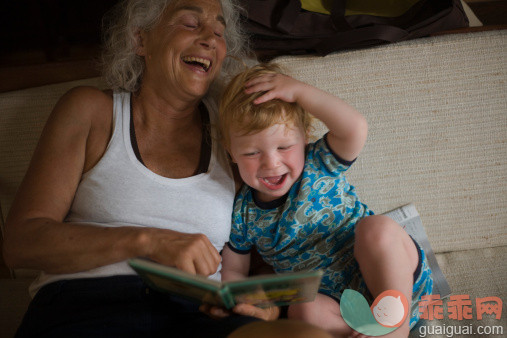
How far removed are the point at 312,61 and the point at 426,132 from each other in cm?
48

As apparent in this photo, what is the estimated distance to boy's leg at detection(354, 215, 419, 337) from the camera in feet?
3.97

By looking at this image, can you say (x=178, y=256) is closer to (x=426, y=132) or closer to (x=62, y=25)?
(x=426, y=132)

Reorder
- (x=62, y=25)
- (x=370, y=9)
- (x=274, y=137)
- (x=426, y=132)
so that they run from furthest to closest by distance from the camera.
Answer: (x=62, y=25)
(x=370, y=9)
(x=426, y=132)
(x=274, y=137)

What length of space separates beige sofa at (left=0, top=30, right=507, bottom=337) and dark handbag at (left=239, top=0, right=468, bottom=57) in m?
0.05

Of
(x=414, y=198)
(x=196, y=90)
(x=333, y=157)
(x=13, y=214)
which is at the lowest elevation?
(x=414, y=198)

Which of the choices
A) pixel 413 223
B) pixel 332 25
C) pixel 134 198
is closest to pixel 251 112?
pixel 134 198

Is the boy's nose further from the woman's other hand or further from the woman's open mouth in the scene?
the woman's other hand

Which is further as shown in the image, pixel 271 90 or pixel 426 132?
pixel 426 132

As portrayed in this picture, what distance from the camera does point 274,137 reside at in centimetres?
123

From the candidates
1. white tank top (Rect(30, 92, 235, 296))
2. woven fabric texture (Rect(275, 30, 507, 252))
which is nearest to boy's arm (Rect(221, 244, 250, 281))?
white tank top (Rect(30, 92, 235, 296))

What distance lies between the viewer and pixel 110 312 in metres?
1.15

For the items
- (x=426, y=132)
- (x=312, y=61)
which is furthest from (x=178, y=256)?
(x=426, y=132)

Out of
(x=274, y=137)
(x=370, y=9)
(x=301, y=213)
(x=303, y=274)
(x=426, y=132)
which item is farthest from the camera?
(x=370, y=9)

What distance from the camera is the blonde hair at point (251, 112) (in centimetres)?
123
